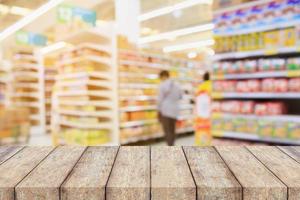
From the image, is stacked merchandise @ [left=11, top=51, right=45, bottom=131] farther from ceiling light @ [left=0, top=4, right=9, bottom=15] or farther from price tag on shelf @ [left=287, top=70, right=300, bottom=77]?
price tag on shelf @ [left=287, top=70, right=300, bottom=77]

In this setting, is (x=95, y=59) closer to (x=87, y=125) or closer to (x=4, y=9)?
(x=87, y=125)

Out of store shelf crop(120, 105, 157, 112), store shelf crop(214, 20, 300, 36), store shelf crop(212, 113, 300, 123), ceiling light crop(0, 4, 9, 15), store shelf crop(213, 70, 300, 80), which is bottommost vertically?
store shelf crop(120, 105, 157, 112)

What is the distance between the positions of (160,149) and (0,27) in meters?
13.2

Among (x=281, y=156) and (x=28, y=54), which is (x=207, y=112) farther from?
(x=28, y=54)

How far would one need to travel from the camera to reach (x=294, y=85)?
296cm

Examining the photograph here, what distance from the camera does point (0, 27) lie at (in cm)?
1253

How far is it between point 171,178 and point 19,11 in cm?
1161

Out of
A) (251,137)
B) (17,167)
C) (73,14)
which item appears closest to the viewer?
(17,167)

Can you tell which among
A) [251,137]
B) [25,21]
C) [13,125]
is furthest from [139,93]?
[25,21]

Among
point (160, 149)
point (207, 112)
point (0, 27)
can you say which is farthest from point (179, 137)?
point (0, 27)

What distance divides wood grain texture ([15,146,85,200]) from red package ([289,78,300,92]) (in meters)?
2.52

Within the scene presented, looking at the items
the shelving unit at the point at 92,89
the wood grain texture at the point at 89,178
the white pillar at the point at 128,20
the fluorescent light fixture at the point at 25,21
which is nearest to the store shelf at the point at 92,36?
the shelving unit at the point at 92,89

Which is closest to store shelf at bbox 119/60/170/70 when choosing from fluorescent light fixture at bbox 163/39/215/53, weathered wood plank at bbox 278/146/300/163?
weathered wood plank at bbox 278/146/300/163

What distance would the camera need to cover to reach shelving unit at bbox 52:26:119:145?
18.2ft
